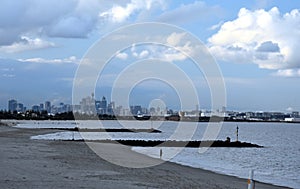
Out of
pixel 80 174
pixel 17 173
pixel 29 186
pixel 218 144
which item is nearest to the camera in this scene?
pixel 29 186

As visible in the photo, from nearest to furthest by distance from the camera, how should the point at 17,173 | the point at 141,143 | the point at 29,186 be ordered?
the point at 29,186 < the point at 17,173 < the point at 141,143

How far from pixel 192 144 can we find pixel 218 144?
393cm

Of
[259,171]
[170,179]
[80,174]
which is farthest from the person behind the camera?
[259,171]

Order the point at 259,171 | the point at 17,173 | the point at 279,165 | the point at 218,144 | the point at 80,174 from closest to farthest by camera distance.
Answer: the point at 17,173
the point at 80,174
the point at 259,171
the point at 279,165
the point at 218,144

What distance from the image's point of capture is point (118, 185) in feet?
62.8

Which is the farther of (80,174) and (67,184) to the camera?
(80,174)

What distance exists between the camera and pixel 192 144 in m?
69.7

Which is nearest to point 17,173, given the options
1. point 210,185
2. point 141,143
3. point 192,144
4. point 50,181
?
point 50,181

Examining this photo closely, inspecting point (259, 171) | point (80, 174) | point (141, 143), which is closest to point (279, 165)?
point (259, 171)

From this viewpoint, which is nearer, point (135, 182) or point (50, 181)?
point (50, 181)

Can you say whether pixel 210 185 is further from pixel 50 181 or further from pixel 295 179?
pixel 295 179

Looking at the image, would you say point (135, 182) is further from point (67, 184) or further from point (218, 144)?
point (218, 144)

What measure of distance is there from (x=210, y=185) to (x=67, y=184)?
7.91 meters

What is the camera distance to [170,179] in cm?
2408
